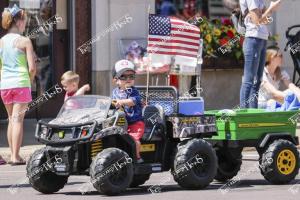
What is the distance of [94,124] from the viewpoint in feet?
32.7

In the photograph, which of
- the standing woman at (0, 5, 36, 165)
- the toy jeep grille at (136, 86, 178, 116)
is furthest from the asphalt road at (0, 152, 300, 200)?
the standing woman at (0, 5, 36, 165)

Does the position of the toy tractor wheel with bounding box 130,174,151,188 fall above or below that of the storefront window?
below

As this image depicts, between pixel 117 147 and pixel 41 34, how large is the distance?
7.17m

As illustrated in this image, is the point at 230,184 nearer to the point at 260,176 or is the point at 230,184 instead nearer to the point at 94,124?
the point at 260,176

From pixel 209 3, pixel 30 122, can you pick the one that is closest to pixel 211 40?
pixel 209 3

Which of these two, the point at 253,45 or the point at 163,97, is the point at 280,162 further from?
the point at 253,45

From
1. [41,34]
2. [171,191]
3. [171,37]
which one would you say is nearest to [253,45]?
[171,37]

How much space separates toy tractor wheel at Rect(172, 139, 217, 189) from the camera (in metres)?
10.4

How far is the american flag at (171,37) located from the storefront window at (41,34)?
2.43 m

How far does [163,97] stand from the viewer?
1088 centimetres

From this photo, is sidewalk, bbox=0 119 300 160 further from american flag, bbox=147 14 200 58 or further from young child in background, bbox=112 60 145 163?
young child in background, bbox=112 60 145 163

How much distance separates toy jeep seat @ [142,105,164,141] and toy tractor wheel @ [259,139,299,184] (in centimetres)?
116

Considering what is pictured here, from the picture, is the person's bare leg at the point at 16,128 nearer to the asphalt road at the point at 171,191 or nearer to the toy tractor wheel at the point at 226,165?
the asphalt road at the point at 171,191

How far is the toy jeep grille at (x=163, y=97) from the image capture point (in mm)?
10750
